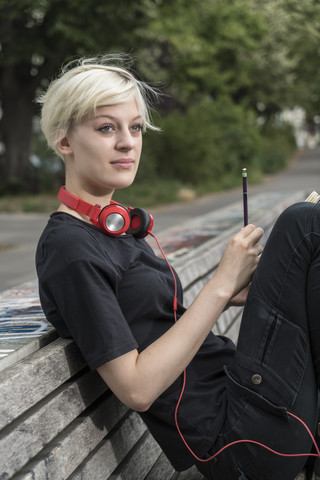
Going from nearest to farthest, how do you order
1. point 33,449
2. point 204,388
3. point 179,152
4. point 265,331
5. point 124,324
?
point 33,449 < point 124,324 < point 265,331 < point 204,388 < point 179,152

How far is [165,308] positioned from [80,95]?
2.33 ft

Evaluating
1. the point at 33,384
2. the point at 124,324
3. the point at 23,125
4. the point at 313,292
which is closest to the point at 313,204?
the point at 313,292

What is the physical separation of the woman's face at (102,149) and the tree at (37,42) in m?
12.1

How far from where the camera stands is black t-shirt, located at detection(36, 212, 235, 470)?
1.94 meters

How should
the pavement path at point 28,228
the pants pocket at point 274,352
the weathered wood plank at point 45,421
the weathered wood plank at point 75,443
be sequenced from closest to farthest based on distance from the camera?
the weathered wood plank at point 45,421
the weathered wood plank at point 75,443
the pants pocket at point 274,352
the pavement path at point 28,228

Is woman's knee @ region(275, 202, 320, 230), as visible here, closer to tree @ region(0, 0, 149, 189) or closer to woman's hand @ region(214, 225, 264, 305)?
woman's hand @ region(214, 225, 264, 305)

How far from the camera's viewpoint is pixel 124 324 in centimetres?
197

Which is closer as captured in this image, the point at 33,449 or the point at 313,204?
the point at 33,449

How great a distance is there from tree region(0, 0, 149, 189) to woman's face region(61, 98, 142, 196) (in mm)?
12073

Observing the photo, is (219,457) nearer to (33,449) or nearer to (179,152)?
(33,449)

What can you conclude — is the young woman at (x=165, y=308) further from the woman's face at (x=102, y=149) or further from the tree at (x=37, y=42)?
the tree at (x=37, y=42)

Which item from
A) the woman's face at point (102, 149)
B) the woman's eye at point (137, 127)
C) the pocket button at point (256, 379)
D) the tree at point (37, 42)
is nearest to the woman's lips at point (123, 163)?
the woman's face at point (102, 149)

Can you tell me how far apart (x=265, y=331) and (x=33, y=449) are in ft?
2.47

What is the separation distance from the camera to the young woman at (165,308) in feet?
6.48
